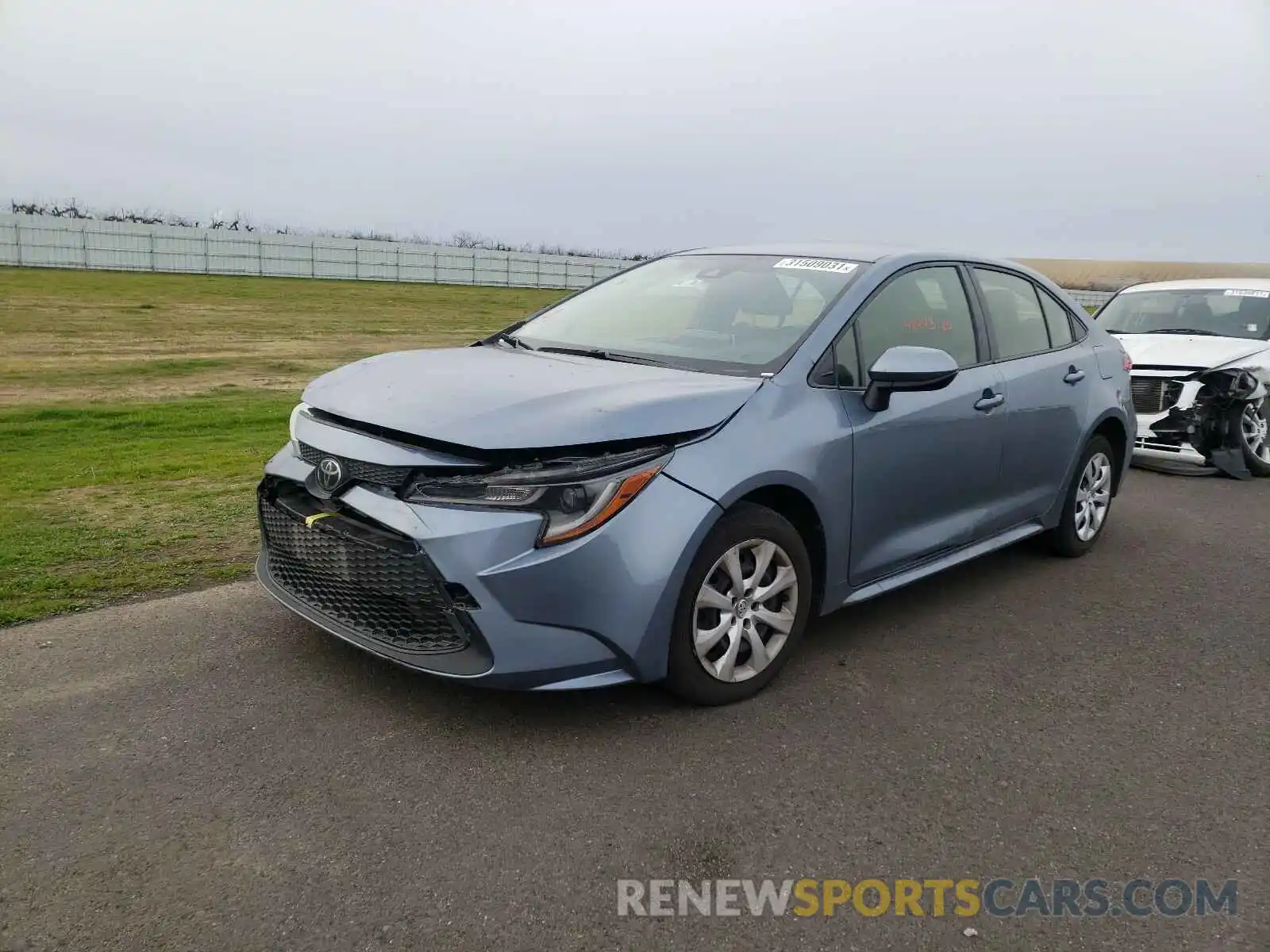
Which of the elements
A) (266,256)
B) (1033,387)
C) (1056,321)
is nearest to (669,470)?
(1033,387)

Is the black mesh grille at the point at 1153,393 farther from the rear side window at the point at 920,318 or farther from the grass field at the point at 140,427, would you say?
the grass field at the point at 140,427

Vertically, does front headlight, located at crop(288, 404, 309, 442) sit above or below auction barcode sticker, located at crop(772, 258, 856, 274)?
below

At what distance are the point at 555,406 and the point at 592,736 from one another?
1.12 meters

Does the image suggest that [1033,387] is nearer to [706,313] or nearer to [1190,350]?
[706,313]

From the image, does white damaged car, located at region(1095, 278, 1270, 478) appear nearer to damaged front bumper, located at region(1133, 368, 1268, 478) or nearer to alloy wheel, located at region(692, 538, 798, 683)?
damaged front bumper, located at region(1133, 368, 1268, 478)

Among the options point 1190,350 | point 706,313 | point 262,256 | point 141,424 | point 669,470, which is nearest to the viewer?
point 669,470

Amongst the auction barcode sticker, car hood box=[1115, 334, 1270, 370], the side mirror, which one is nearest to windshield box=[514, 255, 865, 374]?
the auction barcode sticker

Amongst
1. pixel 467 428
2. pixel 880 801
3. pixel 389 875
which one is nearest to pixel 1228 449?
pixel 880 801

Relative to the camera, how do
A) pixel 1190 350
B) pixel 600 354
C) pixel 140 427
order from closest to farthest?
pixel 600 354 → pixel 1190 350 → pixel 140 427

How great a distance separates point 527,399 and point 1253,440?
25.2 ft

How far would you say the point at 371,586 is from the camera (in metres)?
3.46

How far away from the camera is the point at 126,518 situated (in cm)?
602

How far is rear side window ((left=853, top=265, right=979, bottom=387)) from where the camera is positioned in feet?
14.3

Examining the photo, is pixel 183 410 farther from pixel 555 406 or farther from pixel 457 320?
pixel 457 320
